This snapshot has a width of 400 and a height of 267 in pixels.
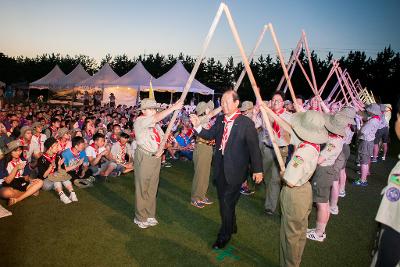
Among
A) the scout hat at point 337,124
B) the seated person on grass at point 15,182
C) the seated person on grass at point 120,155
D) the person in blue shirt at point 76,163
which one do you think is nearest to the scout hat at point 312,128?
the scout hat at point 337,124

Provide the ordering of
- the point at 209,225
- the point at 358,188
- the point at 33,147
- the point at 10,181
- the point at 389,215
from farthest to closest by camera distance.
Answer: the point at 358,188
the point at 33,147
the point at 10,181
the point at 209,225
the point at 389,215

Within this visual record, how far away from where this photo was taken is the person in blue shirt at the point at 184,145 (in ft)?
37.5

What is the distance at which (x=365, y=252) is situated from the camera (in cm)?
501

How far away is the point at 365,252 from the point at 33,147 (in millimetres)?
8142

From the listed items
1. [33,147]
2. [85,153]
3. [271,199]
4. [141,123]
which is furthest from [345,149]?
[33,147]

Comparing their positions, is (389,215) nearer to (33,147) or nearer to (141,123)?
(141,123)

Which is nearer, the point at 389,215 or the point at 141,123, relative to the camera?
the point at 389,215

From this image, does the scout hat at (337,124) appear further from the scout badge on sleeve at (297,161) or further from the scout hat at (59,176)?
the scout hat at (59,176)

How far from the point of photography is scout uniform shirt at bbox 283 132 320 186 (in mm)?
3494

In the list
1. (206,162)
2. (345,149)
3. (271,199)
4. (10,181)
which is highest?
(345,149)

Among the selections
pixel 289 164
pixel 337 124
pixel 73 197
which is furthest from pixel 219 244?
pixel 73 197

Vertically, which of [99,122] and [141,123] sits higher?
[141,123]

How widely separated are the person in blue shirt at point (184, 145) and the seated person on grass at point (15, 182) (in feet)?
18.9

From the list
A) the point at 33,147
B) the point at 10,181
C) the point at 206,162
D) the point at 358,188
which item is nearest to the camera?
the point at 10,181
